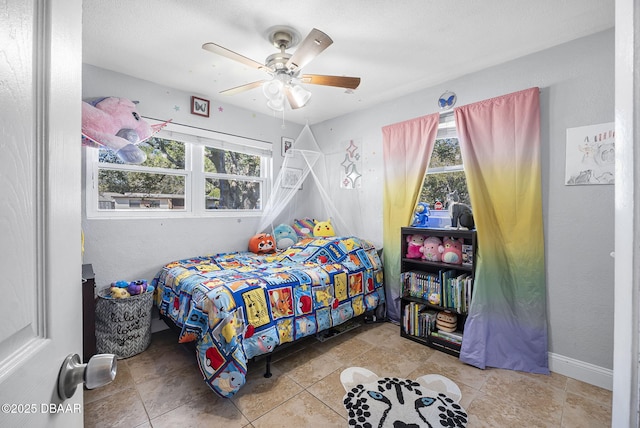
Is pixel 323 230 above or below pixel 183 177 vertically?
below

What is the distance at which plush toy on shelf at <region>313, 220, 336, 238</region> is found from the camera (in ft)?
11.8

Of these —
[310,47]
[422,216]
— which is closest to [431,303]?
[422,216]

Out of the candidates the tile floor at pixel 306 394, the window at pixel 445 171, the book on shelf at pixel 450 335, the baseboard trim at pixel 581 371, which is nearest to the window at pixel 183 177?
the tile floor at pixel 306 394

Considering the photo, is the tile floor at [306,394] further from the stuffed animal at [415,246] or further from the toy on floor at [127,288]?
the stuffed animal at [415,246]

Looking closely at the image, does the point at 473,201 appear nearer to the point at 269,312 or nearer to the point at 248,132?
the point at 269,312

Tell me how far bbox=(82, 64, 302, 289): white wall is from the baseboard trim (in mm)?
3337

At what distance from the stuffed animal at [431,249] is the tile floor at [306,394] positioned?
858mm

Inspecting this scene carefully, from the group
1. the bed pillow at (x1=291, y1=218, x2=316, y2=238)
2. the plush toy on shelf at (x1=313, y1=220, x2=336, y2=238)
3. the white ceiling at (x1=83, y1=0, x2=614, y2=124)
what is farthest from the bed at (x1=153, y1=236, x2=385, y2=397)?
the white ceiling at (x1=83, y1=0, x2=614, y2=124)

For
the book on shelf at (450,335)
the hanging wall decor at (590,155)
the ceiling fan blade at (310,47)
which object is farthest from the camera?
the book on shelf at (450,335)

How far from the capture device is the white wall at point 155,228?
2555 millimetres

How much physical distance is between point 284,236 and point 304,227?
33 centimetres

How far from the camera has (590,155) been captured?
207cm

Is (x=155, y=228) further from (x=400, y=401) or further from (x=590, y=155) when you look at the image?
(x=590, y=155)

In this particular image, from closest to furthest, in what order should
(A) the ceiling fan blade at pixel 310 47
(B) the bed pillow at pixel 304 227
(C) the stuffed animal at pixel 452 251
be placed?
1. (A) the ceiling fan blade at pixel 310 47
2. (C) the stuffed animal at pixel 452 251
3. (B) the bed pillow at pixel 304 227
